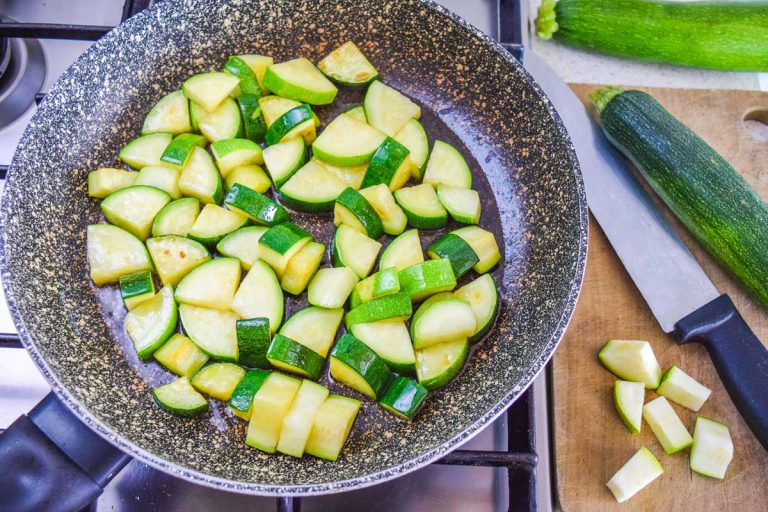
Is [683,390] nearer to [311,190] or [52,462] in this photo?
[311,190]

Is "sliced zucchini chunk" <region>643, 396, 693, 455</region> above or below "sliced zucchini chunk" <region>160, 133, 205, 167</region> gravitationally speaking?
below

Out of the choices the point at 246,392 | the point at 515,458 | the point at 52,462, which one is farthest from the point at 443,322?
the point at 52,462

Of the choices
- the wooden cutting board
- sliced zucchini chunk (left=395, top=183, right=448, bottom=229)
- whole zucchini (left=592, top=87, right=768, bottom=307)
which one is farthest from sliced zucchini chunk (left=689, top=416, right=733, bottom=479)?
sliced zucchini chunk (left=395, top=183, right=448, bottom=229)

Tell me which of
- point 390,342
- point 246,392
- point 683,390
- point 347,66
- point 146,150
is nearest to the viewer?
point 246,392

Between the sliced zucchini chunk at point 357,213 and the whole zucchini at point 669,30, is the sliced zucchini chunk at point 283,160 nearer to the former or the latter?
the sliced zucchini chunk at point 357,213

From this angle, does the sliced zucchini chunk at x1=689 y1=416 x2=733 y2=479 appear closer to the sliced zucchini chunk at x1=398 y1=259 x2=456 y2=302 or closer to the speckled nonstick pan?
the speckled nonstick pan

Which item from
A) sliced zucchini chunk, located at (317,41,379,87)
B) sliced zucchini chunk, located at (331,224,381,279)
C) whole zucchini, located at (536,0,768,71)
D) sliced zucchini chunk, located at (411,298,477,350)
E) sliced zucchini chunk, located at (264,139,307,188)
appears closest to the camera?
sliced zucchini chunk, located at (411,298,477,350)

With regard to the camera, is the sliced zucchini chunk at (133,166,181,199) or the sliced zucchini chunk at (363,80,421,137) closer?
the sliced zucchini chunk at (133,166,181,199)

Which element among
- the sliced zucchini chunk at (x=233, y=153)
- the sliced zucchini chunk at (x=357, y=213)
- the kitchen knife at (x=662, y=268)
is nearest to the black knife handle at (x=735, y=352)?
the kitchen knife at (x=662, y=268)
